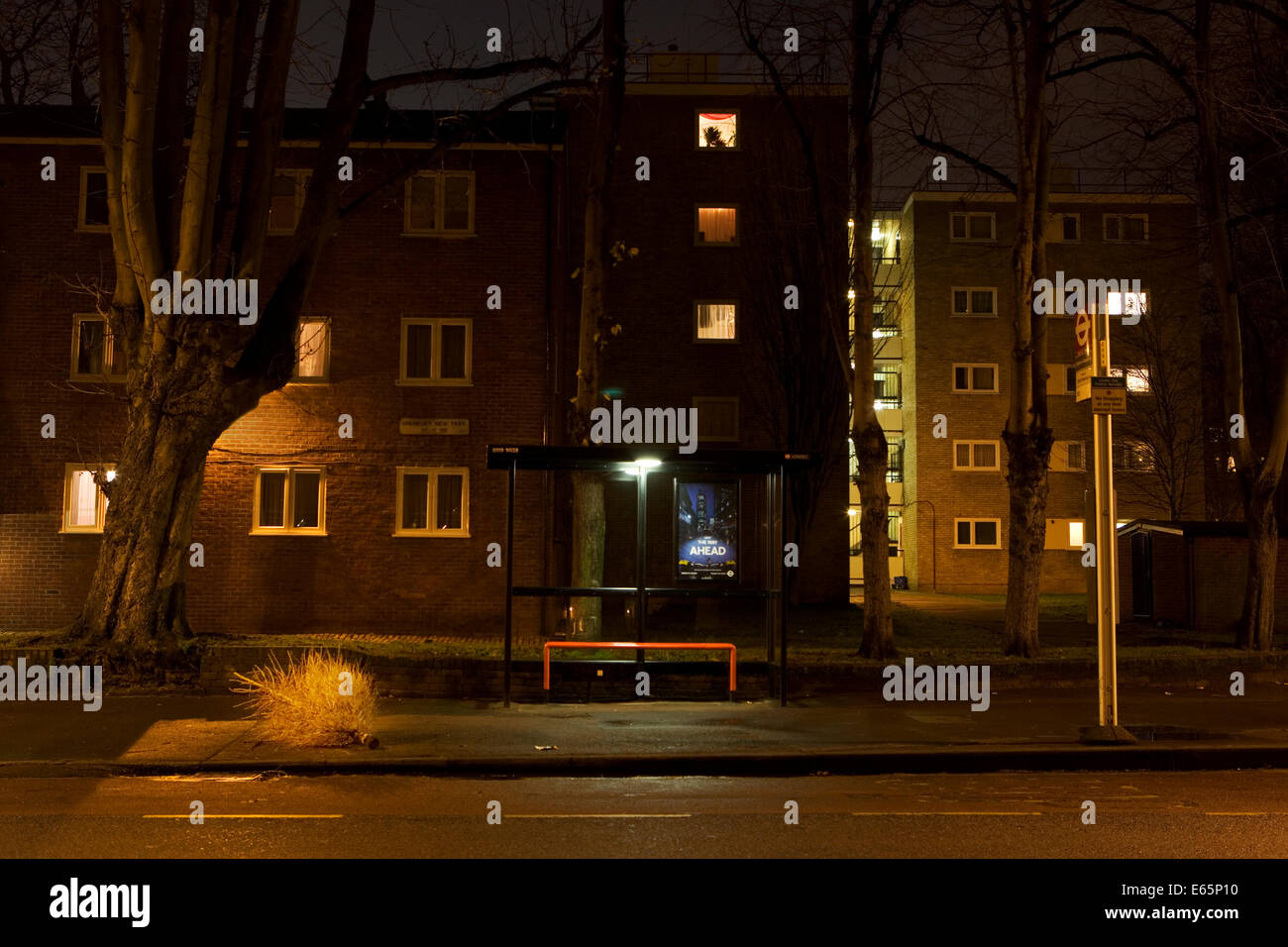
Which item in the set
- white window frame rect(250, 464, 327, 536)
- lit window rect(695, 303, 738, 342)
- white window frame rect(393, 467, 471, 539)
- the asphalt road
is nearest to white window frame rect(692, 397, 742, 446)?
lit window rect(695, 303, 738, 342)

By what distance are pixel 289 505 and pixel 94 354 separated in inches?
192

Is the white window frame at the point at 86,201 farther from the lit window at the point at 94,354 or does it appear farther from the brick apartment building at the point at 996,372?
the brick apartment building at the point at 996,372

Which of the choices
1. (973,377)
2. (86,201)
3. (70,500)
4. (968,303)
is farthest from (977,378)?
(70,500)

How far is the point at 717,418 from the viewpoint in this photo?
2894 cm

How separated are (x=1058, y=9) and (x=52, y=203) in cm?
1868

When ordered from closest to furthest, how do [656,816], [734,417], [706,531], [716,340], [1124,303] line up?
[656,816], [706,531], [734,417], [716,340], [1124,303]

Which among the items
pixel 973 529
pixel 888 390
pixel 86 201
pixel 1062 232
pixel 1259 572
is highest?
pixel 1062 232

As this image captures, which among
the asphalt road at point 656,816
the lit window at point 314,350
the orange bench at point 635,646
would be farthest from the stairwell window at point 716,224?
the asphalt road at point 656,816

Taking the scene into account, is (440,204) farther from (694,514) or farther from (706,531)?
(706,531)

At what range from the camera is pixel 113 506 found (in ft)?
48.5

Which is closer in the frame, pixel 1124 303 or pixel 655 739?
pixel 655 739

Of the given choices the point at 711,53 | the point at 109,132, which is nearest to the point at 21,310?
the point at 109,132

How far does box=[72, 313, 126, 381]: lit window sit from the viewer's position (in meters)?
22.4
